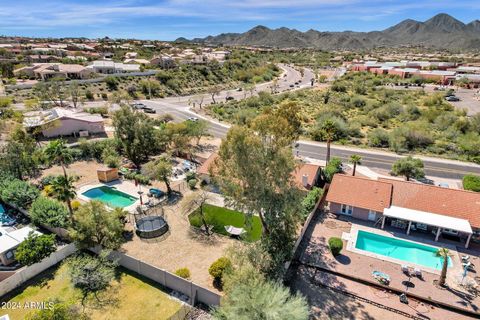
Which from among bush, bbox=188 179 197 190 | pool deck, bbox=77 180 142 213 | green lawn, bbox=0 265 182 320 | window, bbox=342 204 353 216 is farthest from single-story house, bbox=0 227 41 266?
window, bbox=342 204 353 216

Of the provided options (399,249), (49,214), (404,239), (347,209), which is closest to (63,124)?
(49,214)

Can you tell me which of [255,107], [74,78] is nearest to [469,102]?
[255,107]

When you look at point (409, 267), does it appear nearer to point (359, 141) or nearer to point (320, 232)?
point (320, 232)

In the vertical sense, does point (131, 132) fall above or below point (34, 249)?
above

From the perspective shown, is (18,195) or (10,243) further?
(18,195)

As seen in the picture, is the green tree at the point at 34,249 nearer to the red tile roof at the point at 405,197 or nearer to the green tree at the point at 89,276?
the green tree at the point at 89,276

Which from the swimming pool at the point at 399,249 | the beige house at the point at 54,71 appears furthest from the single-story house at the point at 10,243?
the beige house at the point at 54,71

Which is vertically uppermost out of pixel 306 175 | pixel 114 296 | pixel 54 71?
pixel 54 71

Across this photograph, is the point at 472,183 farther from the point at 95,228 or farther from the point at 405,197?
the point at 95,228

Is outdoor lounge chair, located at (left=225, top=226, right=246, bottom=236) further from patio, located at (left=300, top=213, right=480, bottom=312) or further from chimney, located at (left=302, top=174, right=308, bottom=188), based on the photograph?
chimney, located at (left=302, top=174, right=308, bottom=188)
